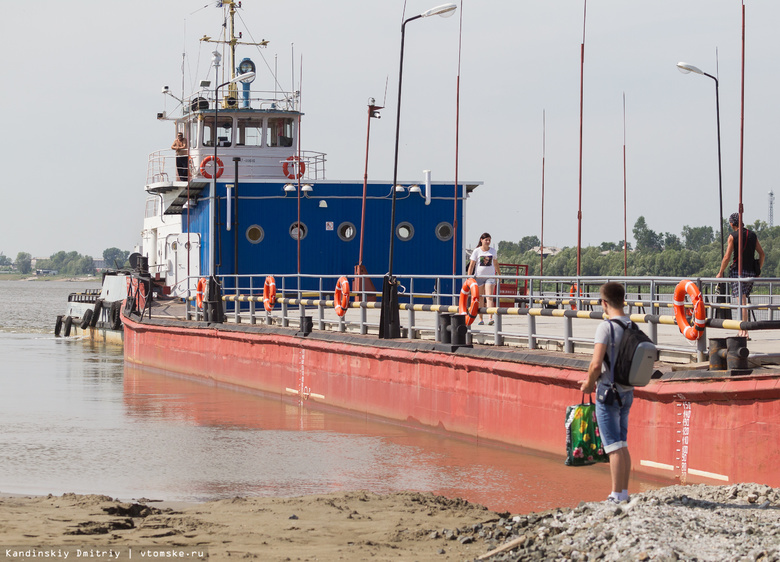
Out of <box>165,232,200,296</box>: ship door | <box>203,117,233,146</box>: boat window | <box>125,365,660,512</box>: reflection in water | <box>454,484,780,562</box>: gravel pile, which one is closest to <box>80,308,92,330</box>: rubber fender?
<box>165,232,200,296</box>: ship door

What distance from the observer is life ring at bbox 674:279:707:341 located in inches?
410

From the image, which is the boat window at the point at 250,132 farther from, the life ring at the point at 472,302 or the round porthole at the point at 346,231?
the life ring at the point at 472,302

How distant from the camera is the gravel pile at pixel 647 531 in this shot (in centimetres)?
641

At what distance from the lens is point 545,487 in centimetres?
1094

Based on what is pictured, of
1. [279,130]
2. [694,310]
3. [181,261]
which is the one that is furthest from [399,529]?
[279,130]

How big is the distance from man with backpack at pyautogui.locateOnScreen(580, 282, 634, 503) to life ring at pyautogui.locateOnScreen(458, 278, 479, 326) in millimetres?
6913

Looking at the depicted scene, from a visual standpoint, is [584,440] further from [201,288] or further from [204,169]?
[204,169]

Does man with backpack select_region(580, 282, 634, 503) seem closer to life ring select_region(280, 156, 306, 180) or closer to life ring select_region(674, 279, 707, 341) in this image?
life ring select_region(674, 279, 707, 341)

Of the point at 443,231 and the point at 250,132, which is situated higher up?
the point at 250,132

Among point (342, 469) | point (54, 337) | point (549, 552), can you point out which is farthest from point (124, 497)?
point (54, 337)

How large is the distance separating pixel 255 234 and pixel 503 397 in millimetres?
15756

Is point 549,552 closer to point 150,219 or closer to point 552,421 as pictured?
point 552,421

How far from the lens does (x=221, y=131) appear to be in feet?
103

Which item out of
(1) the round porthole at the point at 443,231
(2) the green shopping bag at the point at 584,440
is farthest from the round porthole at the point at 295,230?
(2) the green shopping bag at the point at 584,440
